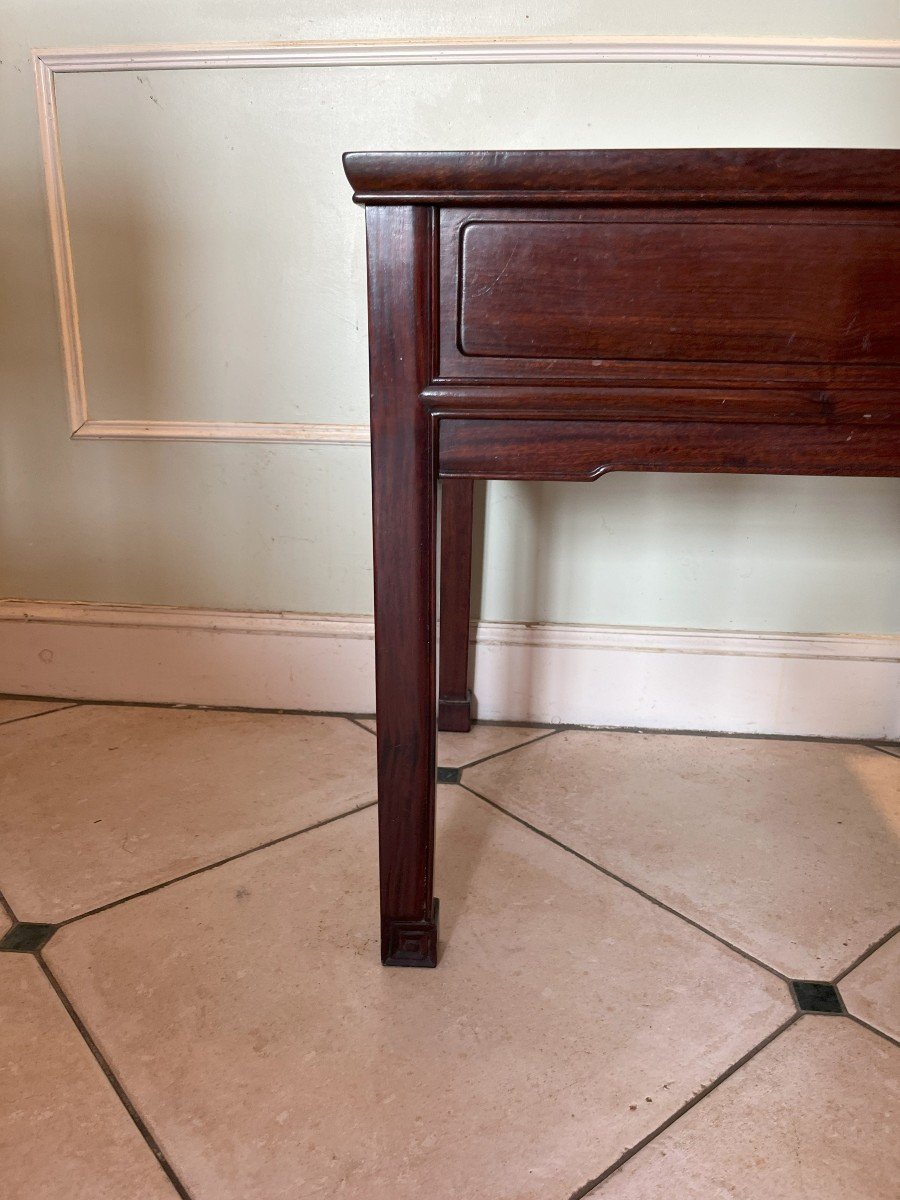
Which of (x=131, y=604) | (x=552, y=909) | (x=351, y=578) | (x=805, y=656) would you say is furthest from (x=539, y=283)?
(x=131, y=604)

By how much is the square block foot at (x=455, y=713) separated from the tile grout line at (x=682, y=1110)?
0.66 m

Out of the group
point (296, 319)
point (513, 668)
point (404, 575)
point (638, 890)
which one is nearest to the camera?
point (404, 575)

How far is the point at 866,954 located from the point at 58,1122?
770 mm

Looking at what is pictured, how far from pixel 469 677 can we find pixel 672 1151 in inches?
31.7

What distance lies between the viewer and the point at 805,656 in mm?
1340

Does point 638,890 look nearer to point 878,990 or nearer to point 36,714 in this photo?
point 878,990

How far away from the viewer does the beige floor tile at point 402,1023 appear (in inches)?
25.7

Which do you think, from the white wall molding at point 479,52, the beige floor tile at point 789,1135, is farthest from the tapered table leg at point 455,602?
the beige floor tile at point 789,1135

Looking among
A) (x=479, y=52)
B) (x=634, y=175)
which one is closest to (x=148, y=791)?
(x=634, y=175)

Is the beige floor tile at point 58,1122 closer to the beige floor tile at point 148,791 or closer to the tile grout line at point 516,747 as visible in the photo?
the beige floor tile at point 148,791

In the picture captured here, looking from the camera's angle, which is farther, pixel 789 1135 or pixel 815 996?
pixel 815 996

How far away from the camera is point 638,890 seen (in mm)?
978

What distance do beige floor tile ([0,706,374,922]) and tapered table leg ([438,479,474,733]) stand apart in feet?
0.50

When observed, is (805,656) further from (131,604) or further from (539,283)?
(131,604)
